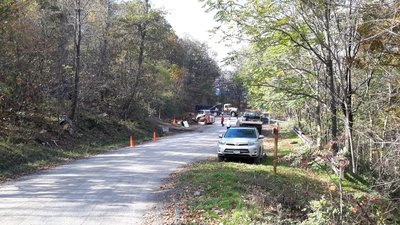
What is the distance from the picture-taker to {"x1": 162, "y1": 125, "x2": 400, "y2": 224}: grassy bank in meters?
7.34

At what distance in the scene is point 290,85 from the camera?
16.7 metres

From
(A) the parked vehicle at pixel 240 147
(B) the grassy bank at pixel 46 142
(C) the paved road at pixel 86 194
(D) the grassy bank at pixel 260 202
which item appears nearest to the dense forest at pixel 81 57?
(B) the grassy bank at pixel 46 142

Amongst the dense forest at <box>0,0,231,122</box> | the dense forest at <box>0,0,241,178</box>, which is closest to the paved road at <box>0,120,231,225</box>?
the dense forest at <box>0,0,241,178</box>

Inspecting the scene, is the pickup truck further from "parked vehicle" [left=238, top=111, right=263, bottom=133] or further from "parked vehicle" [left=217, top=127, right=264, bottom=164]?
"parked vehicle" [left=217, top=127, right=264, bottom=164]

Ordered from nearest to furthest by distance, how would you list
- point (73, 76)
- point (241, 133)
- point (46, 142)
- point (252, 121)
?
1. point (241, 133)
2. point (46, 142)
3. point (73, 76)
4. point (252, 121)

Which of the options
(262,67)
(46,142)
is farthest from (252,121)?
(46,142)

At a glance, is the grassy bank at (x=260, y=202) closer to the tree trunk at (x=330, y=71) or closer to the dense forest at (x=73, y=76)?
the tree trunk at (x=330, y=71)

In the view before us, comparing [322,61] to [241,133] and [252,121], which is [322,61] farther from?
[252,121]

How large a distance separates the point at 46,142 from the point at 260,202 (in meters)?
13.3

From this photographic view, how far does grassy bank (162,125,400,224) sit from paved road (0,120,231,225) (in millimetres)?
829

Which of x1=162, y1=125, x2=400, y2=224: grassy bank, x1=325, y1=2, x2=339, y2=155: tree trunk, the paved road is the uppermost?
x1=325, y1=2, x2=339, y2=155: tree trunk

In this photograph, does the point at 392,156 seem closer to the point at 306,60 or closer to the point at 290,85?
the point at 290,85

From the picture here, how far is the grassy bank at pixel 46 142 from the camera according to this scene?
1398cm

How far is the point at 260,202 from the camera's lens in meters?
8.58
